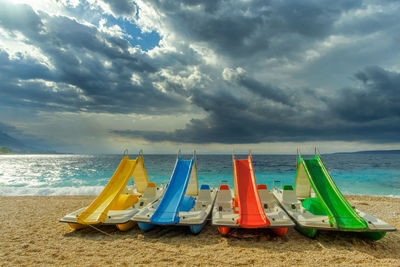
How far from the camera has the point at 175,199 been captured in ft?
25.6

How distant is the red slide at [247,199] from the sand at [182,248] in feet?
2.20

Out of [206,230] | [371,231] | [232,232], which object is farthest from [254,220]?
[371,231]

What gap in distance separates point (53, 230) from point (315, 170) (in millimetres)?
10946

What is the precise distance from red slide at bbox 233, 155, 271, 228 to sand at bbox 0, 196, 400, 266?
0.67 meters

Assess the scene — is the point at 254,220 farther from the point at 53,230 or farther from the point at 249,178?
the point at 53,230

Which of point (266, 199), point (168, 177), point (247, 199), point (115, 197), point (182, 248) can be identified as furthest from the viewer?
point (168, 177)

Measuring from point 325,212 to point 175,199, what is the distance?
5581 mm

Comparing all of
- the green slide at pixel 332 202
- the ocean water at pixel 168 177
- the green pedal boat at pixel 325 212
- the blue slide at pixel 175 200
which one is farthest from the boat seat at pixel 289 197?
the blue slide at pixel 175 200

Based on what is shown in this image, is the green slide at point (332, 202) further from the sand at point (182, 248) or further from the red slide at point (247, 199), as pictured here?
the red slide at point (247, 199)

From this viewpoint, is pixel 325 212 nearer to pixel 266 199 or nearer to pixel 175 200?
pixel 266 199

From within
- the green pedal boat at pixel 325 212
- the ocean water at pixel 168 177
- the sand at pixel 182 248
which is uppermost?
the green pedal boat at pixel 325 212

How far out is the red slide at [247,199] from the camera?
648cm

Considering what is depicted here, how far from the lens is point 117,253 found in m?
5.95

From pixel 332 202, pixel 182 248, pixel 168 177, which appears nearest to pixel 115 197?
pixel 182 248
